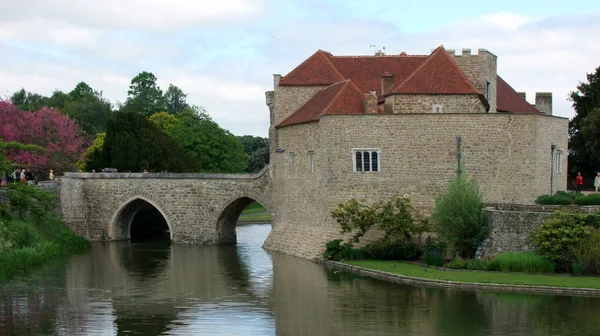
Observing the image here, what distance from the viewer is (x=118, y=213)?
50.2 m

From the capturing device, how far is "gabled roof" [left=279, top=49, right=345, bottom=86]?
46.0 metres

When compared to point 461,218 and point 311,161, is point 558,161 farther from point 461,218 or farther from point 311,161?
point 311,161

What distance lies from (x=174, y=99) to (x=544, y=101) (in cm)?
5673

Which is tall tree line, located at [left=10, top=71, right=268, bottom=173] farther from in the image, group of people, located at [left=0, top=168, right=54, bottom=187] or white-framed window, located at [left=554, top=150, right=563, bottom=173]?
white-framed window, located at [left=554, top=150, right=563, bottom=173]

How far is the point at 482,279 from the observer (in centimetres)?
3106

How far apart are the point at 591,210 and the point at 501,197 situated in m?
5.12

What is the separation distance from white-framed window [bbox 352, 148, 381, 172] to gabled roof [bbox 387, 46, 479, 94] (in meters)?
3.05

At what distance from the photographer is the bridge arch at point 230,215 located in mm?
48000

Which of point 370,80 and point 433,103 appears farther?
point 370,80

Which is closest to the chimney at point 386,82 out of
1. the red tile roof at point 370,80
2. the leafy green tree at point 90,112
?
the red tile roof at point 370,80

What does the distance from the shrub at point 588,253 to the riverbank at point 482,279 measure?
2.78 feet

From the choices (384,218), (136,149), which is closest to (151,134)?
(136,149)

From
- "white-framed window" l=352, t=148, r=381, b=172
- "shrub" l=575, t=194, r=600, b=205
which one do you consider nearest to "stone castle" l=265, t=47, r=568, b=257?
"white-framed window" l=352, t=148, r=381, b=172

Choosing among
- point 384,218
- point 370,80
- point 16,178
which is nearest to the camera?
point 384,218
